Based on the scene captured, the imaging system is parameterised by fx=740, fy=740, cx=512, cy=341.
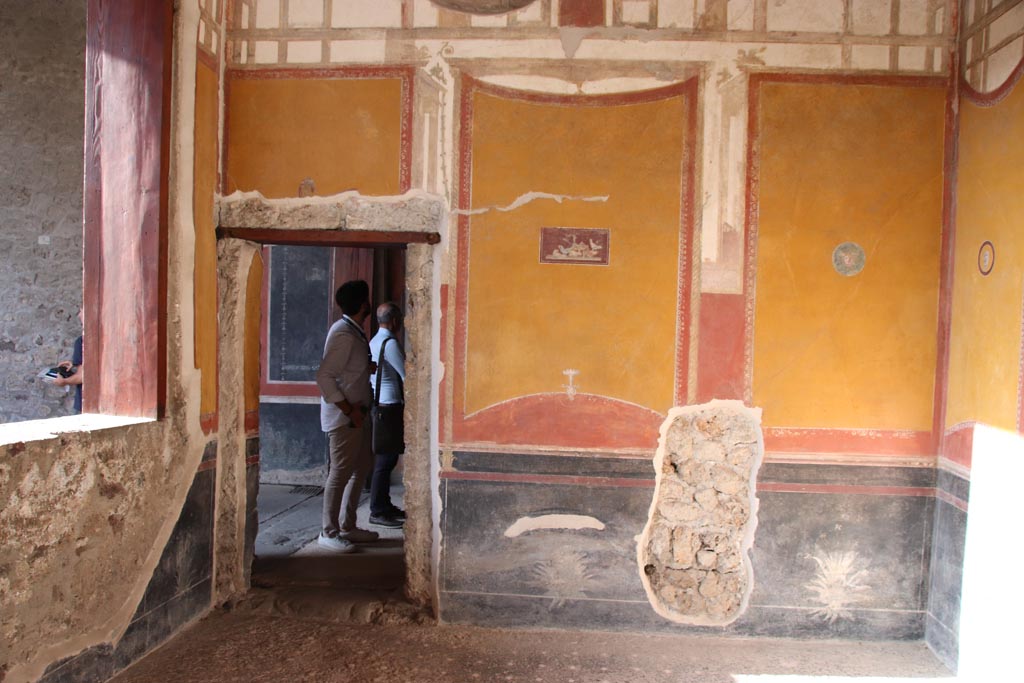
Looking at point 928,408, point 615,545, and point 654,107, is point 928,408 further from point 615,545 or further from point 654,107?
point 654,107

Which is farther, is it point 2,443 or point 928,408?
point 928,408

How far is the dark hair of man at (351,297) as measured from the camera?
4.21 meters

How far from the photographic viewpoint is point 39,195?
17.0 ft

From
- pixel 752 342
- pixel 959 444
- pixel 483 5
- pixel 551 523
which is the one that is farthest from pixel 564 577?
pixel 483 5

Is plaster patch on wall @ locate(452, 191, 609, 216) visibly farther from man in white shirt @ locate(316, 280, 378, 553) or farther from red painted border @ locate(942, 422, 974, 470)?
red painted border @ locate(942, 422, 974, 470)

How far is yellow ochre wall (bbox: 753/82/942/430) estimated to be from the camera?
10.5ft

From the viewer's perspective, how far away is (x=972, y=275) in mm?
3016

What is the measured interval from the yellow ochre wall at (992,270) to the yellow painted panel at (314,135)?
242 centimetres

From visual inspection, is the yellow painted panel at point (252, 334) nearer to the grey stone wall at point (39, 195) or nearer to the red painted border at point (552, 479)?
the red painted border at point (552, 479)

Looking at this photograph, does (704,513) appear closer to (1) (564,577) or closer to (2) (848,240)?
(1) (564,577)

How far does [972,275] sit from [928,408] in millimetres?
601

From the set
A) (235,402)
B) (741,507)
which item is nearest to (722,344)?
(741,507)

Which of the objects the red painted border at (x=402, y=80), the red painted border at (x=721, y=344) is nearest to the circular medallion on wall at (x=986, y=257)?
the red painted border at (x=721, y=344)

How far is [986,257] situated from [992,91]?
0.65m
